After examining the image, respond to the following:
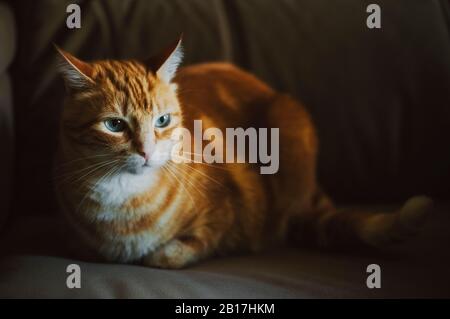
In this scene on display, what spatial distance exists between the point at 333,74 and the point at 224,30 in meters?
0.35

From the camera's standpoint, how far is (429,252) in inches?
49.6

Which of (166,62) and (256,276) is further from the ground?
(166,62)

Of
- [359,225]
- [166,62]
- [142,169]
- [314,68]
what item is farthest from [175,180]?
[314,68]

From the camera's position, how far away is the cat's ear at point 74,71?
113 cm

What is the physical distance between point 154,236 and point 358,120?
70 cm

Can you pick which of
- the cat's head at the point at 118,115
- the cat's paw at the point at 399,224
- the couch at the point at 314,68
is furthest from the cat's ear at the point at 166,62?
the cat's paw at the point at 399,224

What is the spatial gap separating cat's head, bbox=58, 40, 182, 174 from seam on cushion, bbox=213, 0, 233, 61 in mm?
401

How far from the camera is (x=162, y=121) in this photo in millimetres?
1215

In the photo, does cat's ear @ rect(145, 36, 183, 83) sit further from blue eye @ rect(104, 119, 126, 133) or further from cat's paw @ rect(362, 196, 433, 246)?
cat's paw @ rect(362, 196, 433, 246)

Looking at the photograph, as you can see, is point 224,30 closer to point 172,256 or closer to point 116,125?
point 116,125

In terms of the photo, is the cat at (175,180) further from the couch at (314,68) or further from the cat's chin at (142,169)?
the couch at (314,68)
